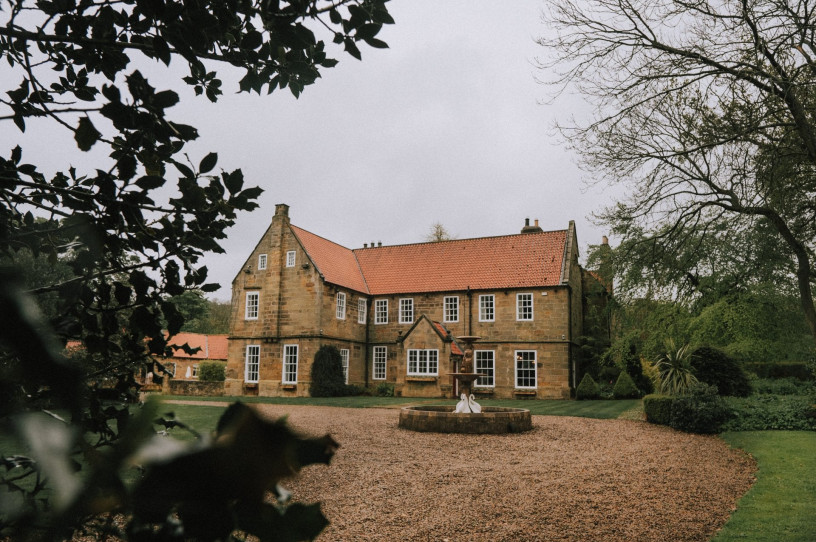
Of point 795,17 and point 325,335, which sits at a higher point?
point 795,17

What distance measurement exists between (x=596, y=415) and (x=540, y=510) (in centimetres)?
1235

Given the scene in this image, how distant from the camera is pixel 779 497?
7.93 m

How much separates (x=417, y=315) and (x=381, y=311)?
2292 millimetres

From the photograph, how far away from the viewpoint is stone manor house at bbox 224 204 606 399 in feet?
91.6

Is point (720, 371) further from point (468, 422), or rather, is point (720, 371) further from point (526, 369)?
point (468, 422)

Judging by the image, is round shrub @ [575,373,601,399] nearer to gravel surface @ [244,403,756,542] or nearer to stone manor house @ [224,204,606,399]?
stone manor house @ [224,204,606,399]

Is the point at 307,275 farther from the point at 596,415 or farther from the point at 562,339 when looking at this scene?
the point at 596,415

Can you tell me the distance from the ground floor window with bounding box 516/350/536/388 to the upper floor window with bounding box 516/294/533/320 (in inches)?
69.0

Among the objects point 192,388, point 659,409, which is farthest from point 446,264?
point 659,409

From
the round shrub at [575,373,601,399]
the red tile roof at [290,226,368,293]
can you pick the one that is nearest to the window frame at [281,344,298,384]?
the red tile roof at [290,226,368,293]

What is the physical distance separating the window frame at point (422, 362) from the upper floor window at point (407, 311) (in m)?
3.40

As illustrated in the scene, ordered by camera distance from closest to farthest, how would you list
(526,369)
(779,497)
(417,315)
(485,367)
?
(779,497), (526,369), (485,367), (417,315)

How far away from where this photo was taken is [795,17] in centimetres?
749

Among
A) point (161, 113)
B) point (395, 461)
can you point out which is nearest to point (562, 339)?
point (395, 461)
